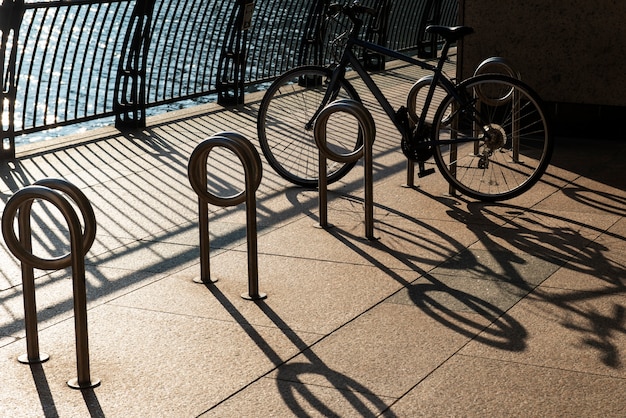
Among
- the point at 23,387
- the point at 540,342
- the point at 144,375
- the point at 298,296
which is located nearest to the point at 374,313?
the point at 298,296

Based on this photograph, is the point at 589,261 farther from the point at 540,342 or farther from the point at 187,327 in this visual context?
the point at 187,327

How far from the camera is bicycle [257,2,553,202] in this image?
707 cm

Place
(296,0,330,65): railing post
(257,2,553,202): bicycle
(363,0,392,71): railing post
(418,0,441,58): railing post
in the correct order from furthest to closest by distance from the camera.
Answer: (418,0,441,58): railing post
(363,0,392,71): railing post
(296,0,330,65): railing post
(257,2,553,202): bicycle

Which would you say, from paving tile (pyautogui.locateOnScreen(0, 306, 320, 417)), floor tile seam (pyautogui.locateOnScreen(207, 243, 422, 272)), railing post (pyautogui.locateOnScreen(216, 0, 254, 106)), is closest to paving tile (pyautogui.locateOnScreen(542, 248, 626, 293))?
floor tile seam (pyautogui.locateOnScreen(207, 243, 422, 272))

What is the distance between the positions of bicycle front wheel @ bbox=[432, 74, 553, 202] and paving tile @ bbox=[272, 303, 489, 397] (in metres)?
2.14

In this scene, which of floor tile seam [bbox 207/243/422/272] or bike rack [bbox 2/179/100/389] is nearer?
bike rack [bbox 2/179/100/389]

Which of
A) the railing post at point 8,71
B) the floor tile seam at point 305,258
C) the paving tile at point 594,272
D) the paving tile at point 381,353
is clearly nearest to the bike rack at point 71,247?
the paving tile at point 381,353

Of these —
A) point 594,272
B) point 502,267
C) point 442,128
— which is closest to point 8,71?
point 442,128

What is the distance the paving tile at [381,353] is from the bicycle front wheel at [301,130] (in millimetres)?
2566

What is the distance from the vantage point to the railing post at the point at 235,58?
37.3 ft

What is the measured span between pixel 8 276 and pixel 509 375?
2993 mm

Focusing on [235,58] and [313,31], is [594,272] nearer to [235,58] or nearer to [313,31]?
[235,58]

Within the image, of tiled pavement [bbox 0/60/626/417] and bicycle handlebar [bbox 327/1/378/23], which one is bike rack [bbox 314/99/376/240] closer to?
tiled pavement [bbox 0/60/626/417]

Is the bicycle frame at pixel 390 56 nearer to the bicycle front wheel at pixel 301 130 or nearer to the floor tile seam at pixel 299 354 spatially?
the bicycle front wheel at pixel 301 130
